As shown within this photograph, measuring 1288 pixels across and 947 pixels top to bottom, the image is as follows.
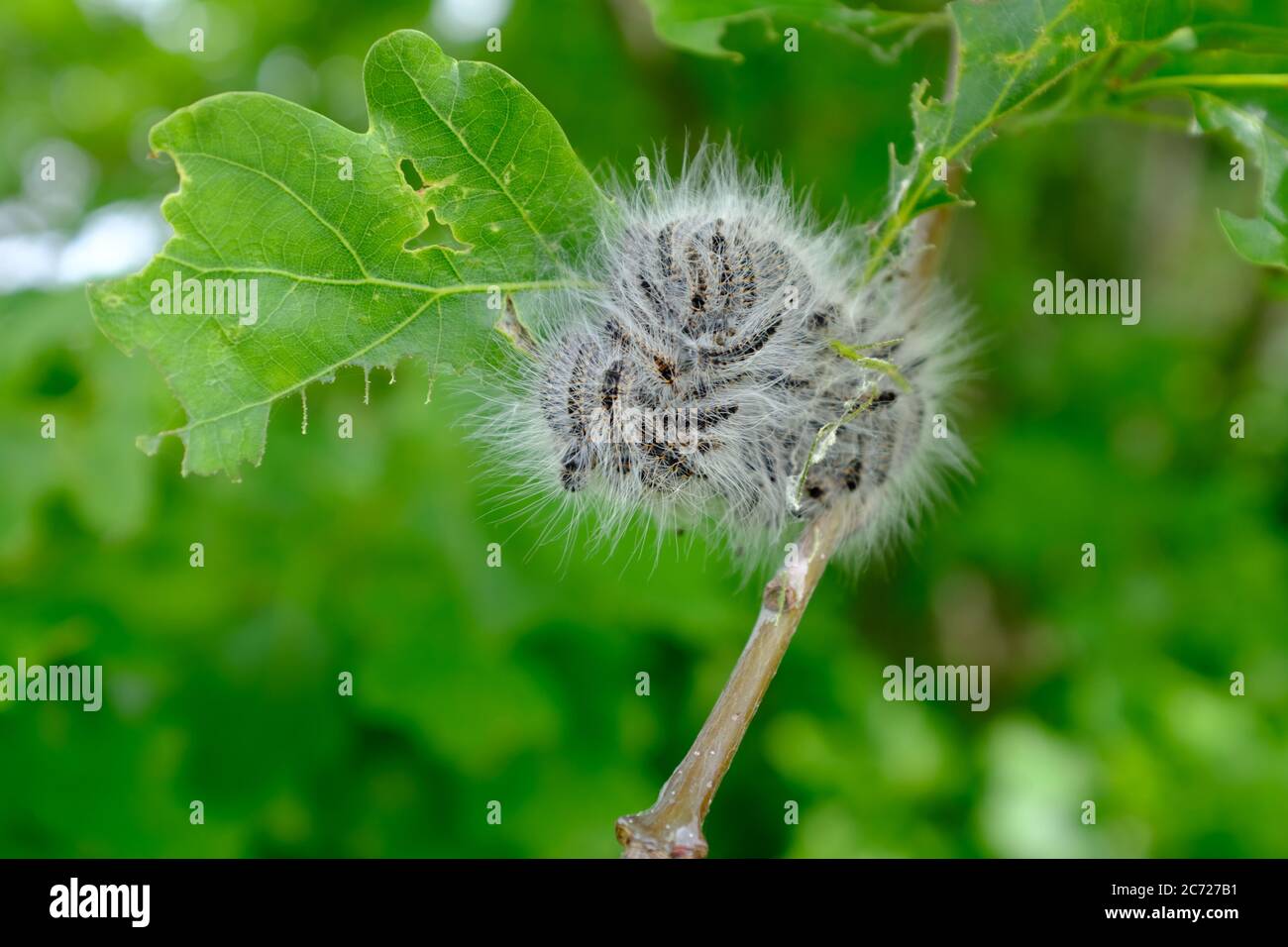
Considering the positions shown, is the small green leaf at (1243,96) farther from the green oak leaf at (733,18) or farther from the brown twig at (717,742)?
the brown twig at (717,742)

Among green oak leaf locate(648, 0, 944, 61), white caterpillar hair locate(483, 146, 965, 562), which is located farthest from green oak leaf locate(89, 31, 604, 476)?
green oak leaf locate(648, 0, 944, 61)

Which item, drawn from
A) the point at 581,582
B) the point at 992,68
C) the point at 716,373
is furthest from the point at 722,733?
the point at 581,582

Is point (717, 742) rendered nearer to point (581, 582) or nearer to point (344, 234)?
point (344, 234)

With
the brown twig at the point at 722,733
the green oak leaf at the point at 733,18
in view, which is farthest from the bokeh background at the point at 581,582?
the brown twig at the point at 722,733

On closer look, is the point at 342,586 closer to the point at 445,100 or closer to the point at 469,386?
the point at 469,386

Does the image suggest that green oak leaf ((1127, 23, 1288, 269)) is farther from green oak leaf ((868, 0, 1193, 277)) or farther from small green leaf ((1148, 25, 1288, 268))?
green oak leaf ((868, 0, 1193, 277))

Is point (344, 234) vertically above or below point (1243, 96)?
below
